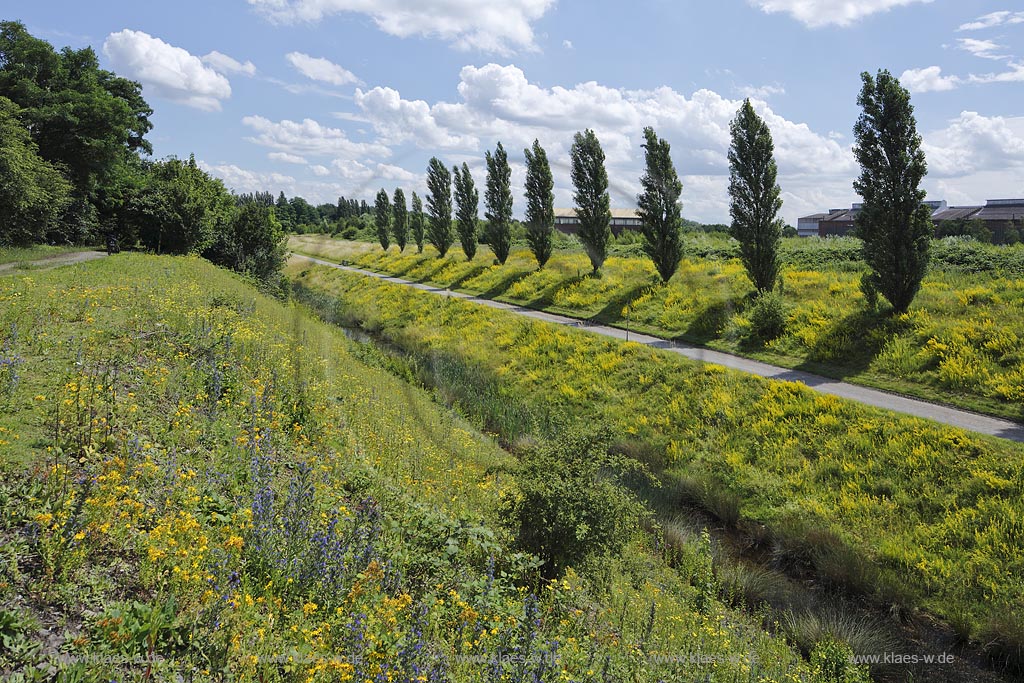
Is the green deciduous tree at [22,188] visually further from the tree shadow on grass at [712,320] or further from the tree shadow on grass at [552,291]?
the tree shadow on grass at [712,320]

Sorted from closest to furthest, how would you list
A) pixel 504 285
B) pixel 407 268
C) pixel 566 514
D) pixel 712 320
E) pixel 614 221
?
pixel 566 514
pixel 712 320
pixel 504 285
pixel 407 268
pixel 614 221

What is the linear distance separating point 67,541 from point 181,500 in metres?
1.10

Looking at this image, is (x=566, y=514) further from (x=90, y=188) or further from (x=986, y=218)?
(x=986, y=218)

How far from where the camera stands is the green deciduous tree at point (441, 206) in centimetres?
6009

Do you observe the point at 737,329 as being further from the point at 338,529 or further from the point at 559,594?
the point at 338,529

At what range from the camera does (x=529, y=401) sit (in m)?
20.0

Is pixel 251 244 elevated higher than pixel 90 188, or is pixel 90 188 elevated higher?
pixel 90 188

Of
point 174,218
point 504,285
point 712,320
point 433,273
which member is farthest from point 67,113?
point 712,320

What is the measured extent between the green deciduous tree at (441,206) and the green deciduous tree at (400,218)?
12626 mm

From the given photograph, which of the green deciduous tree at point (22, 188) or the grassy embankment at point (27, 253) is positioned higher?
the green deciduous tree at point (22, 188)

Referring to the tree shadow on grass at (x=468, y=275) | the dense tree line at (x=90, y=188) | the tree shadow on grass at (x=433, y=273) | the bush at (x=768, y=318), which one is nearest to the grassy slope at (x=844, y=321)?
the bush at (x=768, y=318)

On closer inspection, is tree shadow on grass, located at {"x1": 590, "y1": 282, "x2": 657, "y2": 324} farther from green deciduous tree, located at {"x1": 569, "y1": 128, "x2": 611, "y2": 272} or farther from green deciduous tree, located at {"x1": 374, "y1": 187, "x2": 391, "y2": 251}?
green deciduous tree, located at {"x1": 374, "y1": 187, "x2": 391, "y2": 251}

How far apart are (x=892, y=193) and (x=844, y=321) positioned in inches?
191

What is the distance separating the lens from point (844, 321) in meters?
20.7
